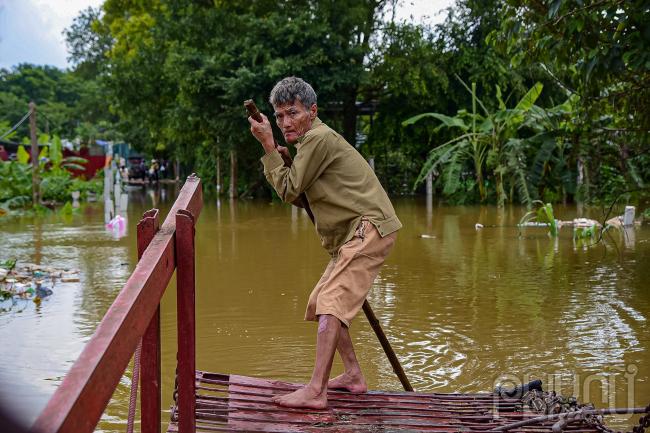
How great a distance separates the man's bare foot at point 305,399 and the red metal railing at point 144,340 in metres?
0.88

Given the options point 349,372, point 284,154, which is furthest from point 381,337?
point 284,154

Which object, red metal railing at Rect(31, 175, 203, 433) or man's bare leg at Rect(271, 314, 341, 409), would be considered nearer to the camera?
red metal railing at Rect(31, 175, 203, 433)

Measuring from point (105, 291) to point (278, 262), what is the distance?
277 cm

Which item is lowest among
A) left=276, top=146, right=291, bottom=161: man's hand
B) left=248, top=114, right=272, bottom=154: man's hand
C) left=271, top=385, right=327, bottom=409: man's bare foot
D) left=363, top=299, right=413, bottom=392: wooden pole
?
left=271, top=385, right=327, bottom=409: man's bare foot

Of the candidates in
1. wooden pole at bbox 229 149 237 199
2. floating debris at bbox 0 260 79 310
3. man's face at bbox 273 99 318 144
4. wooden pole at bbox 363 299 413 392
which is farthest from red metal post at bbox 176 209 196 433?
wooden pole at bbox 229 149 237 199

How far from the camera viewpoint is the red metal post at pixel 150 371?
2734 mm

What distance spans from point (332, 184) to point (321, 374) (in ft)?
2.75

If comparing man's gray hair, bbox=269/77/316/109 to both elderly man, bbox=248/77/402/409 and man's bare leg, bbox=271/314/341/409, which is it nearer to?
elderly man, bbox=248/77/402/409

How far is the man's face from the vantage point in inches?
148

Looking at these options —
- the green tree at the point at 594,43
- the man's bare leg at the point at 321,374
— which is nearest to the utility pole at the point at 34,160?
the green tree at the point at 594,43

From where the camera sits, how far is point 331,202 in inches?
150

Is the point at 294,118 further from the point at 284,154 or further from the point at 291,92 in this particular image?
the point at 284,154

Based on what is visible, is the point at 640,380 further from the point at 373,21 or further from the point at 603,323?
the point at 373,21

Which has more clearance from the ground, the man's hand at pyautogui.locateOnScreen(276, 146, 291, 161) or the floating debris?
the man's hand at pyautogui.locateOnScreen(276, 146, 291, 161)
